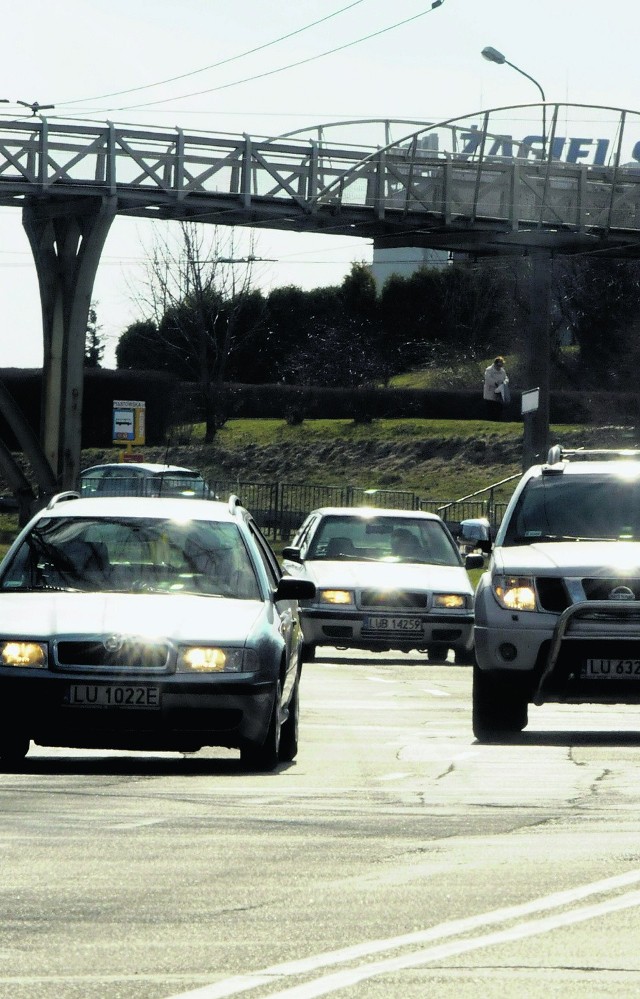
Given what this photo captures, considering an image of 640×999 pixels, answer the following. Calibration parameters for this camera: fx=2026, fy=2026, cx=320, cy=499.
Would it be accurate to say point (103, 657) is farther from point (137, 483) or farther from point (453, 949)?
point (137, 483)

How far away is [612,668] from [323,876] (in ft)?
18.8

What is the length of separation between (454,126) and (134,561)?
32.3 m

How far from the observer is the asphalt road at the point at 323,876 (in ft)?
18.4

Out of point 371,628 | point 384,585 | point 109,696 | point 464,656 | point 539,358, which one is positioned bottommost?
A: point 464,656

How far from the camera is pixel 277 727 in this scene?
1086cm

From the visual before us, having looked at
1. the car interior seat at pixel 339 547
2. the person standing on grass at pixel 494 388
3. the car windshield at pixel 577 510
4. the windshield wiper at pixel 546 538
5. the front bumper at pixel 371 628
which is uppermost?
the person standing on grass at pixel 494 388

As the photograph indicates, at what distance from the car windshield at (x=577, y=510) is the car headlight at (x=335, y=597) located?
638 centimetres

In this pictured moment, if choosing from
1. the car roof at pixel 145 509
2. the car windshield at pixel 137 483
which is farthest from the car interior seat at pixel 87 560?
the car windshield at pixel 137 483

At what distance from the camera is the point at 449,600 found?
2103 cm

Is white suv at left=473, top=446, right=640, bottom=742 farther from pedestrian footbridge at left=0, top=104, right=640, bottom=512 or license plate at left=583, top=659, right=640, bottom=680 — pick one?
pedestrian footbridge at left=0, top=104, right=640, bottom=512

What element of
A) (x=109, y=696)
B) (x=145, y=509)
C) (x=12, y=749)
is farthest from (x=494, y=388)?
(x=109, y=696)

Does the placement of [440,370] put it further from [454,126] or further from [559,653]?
[559,653]

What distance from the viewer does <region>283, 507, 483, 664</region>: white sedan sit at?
20625 millimetres

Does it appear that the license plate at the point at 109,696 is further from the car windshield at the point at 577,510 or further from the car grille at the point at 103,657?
the car windshield at the point at 577,510
